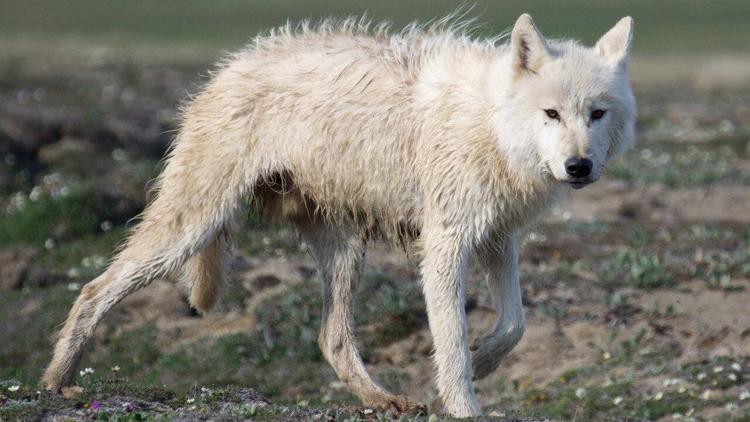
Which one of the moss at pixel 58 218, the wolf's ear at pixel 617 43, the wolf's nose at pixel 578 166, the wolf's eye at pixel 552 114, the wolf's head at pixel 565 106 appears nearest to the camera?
the wolf's nose at pixel 578 166

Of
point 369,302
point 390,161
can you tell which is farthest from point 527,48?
point 369,302

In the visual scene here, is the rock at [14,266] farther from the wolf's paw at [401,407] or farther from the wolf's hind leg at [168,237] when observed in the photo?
the wolf's paw at [401,407]

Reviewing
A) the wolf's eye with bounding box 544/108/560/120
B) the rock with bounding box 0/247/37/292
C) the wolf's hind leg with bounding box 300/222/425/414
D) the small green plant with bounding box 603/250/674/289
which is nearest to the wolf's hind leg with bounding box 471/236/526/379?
the wolf's hind leg with bounding box 300/222/425/414

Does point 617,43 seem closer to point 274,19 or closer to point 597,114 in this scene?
point 597,114

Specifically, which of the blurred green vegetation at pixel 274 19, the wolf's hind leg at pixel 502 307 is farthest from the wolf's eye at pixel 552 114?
the blurred green vegetation at pixel 274 19

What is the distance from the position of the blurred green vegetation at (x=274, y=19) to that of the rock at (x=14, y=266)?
3768 centimetres

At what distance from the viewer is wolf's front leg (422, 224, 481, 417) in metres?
7.64

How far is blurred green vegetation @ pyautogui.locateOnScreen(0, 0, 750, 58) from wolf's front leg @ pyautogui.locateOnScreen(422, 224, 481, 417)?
44.5 metres

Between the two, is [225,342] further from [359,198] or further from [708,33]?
[708,33]

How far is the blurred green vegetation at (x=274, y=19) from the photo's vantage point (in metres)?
60.9

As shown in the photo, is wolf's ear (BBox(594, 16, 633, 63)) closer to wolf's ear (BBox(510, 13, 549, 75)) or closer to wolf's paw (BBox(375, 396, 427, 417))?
wolf's ear (BBox(510, 13, 549, 75))

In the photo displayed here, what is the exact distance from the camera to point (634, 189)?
689 inches

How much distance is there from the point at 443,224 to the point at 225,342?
386 centimetres

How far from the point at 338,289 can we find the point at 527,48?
97.3 inches
